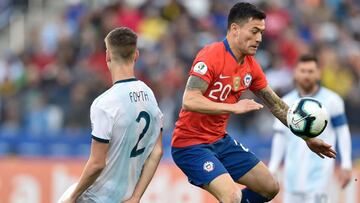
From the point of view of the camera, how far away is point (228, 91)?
31.5ft

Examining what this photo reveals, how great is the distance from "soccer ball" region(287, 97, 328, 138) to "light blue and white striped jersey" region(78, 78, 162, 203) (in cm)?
140

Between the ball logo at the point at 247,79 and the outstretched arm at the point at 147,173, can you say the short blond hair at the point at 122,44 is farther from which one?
the ball logo at the point at 247,79

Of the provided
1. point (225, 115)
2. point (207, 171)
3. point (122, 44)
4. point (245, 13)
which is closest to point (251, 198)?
point (207, 171)

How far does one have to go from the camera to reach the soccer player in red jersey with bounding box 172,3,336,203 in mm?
9328

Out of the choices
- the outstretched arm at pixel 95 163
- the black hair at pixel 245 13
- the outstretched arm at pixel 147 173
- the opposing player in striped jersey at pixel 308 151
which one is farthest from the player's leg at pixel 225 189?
the opposing player in striped jersey at pixel 308 151

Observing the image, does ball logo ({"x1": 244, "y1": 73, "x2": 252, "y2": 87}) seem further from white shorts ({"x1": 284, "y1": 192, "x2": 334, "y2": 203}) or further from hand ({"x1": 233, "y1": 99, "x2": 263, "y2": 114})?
white shorts ({"x1": 284, "y1": 192, "x2": 334, "y2": 203})

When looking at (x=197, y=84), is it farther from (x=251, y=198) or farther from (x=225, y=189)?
(x=251, y=198)

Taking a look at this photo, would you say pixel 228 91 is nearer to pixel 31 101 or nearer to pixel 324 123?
pixel 324 123

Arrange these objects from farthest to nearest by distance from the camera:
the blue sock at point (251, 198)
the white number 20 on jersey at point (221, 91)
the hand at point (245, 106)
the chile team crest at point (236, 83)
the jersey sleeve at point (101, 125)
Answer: the blue sock at point (251, 198) → the chile team crest at point (236, 83) → the white number 20 on jersey at point (221, 91) → the hand at point (245, 106) → the jersey sleeve at point (101, 125)

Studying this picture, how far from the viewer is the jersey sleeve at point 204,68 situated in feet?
30.5

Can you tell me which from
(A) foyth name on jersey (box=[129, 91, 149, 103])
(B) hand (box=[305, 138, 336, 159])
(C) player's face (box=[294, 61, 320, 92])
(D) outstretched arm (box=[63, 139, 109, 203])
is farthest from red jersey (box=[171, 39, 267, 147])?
(C) player's face (box=[294, 61, 320, 92])

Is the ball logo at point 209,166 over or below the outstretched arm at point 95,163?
below

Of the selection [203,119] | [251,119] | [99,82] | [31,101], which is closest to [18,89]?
[31,101]

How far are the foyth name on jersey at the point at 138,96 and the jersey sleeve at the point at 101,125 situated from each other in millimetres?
253
